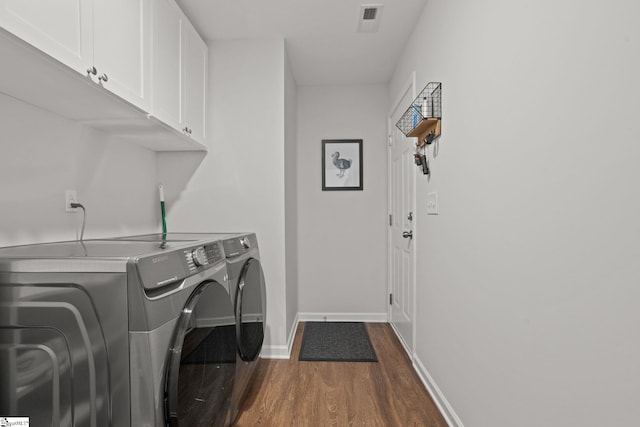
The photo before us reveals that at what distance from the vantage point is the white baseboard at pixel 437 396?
5.38 feet

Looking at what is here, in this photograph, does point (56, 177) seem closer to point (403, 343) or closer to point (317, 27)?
point (317, 27)

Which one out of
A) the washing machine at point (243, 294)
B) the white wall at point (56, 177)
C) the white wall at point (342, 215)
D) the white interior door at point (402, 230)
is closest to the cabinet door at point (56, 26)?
the white wall at point (56, 177)

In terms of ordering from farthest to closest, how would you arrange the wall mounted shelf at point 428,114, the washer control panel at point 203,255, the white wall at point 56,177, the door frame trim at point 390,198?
the door frame trim at point 390,198
the wall mounted shelf at point 428,114
the white wall at point 56,177
the washer control panel at point 203,255

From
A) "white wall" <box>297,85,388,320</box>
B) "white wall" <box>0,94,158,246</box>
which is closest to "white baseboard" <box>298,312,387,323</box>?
"white wall" <box>297,85,388,320</box>

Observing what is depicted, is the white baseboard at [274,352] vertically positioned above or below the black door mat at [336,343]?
above

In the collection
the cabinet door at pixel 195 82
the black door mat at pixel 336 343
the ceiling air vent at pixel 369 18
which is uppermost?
the ceiling air vent at pixel 369 18

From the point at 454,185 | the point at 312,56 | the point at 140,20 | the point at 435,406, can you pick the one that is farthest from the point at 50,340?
the point at 312,56

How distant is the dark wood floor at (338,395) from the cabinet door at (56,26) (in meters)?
1.75

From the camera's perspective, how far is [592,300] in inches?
32.0

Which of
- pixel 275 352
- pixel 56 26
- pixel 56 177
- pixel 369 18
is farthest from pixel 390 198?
pixel 56 26

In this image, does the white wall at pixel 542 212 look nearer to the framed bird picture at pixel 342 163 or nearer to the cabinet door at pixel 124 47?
the cabinet door at pixel 124 47

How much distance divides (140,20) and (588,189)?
71.4 inches

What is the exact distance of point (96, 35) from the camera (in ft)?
3.95

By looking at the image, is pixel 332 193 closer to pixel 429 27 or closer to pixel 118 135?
pixel 429 27
